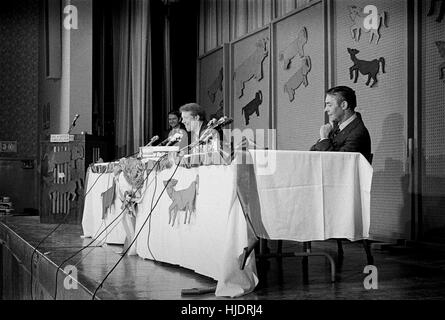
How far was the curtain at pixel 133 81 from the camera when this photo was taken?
7656 millimetres

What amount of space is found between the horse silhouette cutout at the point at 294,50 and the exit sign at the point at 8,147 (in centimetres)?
417

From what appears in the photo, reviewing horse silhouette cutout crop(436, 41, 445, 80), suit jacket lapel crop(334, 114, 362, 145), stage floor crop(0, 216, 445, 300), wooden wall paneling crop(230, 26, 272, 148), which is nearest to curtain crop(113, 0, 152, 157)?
wooden wall paneling crop(230, 26, 272, 148)

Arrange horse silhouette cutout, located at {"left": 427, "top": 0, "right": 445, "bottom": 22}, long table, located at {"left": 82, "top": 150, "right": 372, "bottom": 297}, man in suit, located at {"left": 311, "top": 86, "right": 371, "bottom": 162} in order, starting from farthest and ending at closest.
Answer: horse silhouette cutout, located at {"left": 427, "top": 0, "right": 445, "bottom": 22}, man in suit, located at {"left": 311, "top": 86, "right": 371, "bottom": 162}, long table, located at {"left": 82, "top": 150, "right": 372, "bottom": 297}

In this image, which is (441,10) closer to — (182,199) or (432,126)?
(432,126)

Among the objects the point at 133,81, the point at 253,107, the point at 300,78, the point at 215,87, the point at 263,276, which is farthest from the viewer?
the point at 133,81

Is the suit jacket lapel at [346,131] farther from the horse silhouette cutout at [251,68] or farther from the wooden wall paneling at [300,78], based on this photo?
the horse silhouette cutout at [251,68]

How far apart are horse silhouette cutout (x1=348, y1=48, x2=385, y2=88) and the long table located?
1.93 metres

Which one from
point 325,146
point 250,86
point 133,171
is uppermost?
point 250,86

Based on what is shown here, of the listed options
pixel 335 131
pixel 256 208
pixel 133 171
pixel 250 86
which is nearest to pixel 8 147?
pixel 250 86

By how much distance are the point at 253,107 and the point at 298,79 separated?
0.93 m

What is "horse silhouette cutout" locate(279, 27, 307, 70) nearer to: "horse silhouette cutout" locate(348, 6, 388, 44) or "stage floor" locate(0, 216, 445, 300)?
"horse silhouette cutout" locate(348, 6, 388, 44)

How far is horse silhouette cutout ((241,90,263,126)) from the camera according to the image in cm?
618

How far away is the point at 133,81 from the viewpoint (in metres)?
7.67

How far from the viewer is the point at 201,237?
8.45ft
